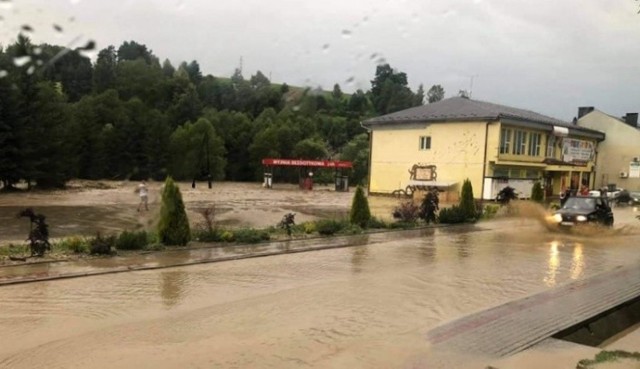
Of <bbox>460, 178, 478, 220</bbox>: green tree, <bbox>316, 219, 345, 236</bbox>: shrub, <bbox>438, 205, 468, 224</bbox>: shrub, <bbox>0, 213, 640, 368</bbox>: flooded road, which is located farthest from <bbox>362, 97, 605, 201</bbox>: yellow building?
<bbox>0, 213, 640, 368</bbox>: flooded road

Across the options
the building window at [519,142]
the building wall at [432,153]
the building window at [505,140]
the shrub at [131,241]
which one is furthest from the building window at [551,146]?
the shrub at [131,241]

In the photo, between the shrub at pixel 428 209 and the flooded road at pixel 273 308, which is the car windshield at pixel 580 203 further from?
the flooded road at pixel 273 308

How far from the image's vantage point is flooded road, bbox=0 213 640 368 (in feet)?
21.5

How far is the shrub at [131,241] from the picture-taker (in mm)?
14406

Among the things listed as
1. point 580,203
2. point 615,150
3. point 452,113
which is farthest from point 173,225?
point 615,150

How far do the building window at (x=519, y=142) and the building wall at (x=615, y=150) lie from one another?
16.3m

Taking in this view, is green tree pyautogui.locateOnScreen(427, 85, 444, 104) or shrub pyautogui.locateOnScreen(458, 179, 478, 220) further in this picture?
green tree pyautogui.locateOnScreen(427, 85, 444, 104)

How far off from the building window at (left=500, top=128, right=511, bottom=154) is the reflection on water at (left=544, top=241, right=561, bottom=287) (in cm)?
2124

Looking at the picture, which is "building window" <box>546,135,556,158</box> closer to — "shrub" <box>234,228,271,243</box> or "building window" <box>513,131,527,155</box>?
"building window" <box>513,131,527,155</box>

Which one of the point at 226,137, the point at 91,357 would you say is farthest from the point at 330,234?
the point at 226,137

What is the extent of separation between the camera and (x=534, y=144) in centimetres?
4394

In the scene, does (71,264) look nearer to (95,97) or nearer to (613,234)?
(613,234)

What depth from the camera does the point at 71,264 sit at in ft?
40.6

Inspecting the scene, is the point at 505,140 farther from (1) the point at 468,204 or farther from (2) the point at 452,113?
(1) the point at 468,204
